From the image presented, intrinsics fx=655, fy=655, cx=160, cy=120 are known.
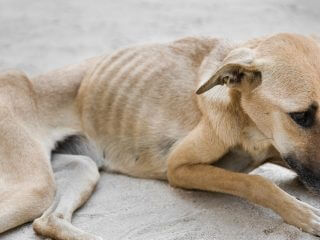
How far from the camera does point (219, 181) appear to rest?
14.0 ft

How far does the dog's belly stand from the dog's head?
69 centimetres

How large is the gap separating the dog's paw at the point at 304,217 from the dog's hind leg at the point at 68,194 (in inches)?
45.8

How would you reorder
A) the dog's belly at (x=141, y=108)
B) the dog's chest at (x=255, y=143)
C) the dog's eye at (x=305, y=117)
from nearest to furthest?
the dog's eye at (x=305, y=117)
the dog's chest at (x=255, y=143)
the dog's belly at (x=141, y=108)

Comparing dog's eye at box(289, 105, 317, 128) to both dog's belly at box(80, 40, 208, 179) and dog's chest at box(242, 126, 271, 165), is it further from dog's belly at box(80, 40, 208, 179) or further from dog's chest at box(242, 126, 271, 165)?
dog's belly at box(80, 40, 208, 179)

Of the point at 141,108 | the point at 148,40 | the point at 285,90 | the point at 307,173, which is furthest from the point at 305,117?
the point at 148,40

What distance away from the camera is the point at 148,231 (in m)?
4.09

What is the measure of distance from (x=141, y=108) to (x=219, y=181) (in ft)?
3.14

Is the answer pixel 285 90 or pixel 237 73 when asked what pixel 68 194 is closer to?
pixel 237 73

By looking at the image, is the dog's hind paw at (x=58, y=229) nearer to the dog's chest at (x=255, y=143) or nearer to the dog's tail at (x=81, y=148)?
the dog's tail at (x=81, y=148)

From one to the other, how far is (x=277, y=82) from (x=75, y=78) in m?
1.94

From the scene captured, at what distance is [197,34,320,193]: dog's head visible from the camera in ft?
12.1

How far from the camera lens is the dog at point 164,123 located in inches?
151

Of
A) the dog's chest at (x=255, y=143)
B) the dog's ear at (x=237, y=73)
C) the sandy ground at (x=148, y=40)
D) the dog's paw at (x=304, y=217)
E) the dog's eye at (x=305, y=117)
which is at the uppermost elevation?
the dog's ear at (x=237, y=73)

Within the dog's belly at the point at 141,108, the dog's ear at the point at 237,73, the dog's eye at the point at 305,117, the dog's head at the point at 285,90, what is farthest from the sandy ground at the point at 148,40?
the dog's ear at the point at 237,73
